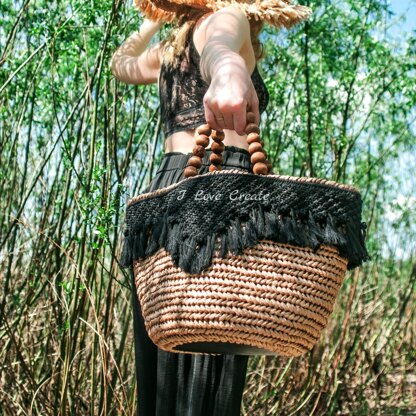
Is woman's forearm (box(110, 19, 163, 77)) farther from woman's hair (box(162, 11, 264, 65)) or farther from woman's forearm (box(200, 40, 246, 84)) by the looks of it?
woman's forearm (box(200, 40, 246, 84))

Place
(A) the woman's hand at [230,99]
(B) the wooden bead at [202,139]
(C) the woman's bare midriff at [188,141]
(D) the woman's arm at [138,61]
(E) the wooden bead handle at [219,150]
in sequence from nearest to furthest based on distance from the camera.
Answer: (A) the woman's hand at [230,99]
(E) the wooden bead handle at [219,150]
(B) the wooden bead at [202,139]
(C) the woman's bare midriff at [188,141]
(D) the woman's arm at [138,61]

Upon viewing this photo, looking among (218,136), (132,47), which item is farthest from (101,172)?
(218,136)

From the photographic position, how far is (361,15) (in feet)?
11.6

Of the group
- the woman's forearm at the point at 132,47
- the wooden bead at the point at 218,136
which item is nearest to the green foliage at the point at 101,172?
the woman's forearm at the point at 132,47

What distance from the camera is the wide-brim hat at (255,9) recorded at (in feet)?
5.82

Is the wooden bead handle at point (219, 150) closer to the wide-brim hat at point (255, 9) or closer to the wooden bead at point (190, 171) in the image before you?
the wooden bead at point (190, 171)

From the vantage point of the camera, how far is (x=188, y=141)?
1.79 metres

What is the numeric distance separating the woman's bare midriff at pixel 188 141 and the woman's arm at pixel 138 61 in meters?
0.26

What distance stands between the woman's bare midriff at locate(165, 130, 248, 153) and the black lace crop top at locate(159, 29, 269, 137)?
0.01 meters

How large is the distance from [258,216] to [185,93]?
0.49 m

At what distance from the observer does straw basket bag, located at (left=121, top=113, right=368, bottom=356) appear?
141 centimetres

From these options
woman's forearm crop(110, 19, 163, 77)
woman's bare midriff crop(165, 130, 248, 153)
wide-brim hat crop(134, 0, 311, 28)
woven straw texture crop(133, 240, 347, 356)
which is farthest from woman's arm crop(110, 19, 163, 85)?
woven straw texture crop(133, 240, 347, 356)

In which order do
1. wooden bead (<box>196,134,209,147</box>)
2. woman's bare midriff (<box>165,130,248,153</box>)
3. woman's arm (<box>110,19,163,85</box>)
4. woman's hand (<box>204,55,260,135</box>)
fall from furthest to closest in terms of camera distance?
woman's arm (<box>110,19,163,85</box>), woman's bare midriff (<box>165,130,248,153</box>), wooden bead (<box>196,134,209,147</box>), woman's hand (<box>204,55,260,135</box>)

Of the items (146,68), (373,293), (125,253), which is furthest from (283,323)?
(373,293)
